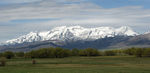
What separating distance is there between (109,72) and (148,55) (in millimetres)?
127782

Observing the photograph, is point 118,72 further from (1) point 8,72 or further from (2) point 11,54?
(2) point 11,54

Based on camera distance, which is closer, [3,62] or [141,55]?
[3,62]

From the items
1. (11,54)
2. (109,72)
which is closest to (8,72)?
(109,72)

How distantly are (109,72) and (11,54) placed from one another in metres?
135

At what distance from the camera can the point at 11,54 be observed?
200 meters

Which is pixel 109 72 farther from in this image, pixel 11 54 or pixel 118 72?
pixel 11 54

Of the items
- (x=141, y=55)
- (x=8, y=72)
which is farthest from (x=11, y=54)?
(x=8, y=72)

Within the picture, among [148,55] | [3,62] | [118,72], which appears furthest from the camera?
[148,55]

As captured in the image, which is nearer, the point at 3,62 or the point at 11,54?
the point at 3,62

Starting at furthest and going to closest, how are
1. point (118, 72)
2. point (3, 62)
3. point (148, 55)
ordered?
point (148, 55) → point (3, 62) → point (118, 72)

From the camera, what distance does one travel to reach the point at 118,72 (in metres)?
74.5

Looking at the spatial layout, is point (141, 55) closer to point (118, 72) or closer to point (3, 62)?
point (3, 62)

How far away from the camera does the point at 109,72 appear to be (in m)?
75.0

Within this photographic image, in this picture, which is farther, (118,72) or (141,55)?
(141,55)
